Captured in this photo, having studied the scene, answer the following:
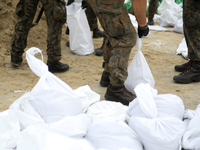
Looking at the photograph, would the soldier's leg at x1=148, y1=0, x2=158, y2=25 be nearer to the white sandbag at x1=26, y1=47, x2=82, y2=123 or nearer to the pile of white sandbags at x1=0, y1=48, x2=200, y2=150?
the pile of white sandbags at x1=0, y1=48, x2=200, y2=150

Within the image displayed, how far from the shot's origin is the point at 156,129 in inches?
51.1

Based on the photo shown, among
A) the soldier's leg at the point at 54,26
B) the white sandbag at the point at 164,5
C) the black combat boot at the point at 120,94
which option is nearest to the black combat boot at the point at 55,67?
the soldier's leg at the point at 54,26

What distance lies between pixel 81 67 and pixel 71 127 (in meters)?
1.94

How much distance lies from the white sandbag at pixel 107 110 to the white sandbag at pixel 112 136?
0.23 metres

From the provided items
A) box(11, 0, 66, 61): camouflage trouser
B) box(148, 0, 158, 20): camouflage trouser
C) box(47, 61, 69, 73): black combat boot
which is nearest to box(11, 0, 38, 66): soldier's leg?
box(11, 0, 66, 61): camouflage trouser

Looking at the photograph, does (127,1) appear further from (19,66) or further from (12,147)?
(12,147)

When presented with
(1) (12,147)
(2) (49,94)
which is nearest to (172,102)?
(2) (49,94)

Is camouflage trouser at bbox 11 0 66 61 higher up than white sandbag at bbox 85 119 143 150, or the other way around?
camouflage trouser at bbox 11 0 66 61

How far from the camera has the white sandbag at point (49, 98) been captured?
1514mm

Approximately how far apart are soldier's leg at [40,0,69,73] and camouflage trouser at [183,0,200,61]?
140 centimetres

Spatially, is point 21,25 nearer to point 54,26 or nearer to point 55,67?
point 54,26

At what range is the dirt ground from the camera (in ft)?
7.95

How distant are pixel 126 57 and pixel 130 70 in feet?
0.78

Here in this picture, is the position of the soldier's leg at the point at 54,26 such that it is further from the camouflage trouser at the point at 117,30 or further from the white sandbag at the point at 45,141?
the white sandbag at the point at 45,141
